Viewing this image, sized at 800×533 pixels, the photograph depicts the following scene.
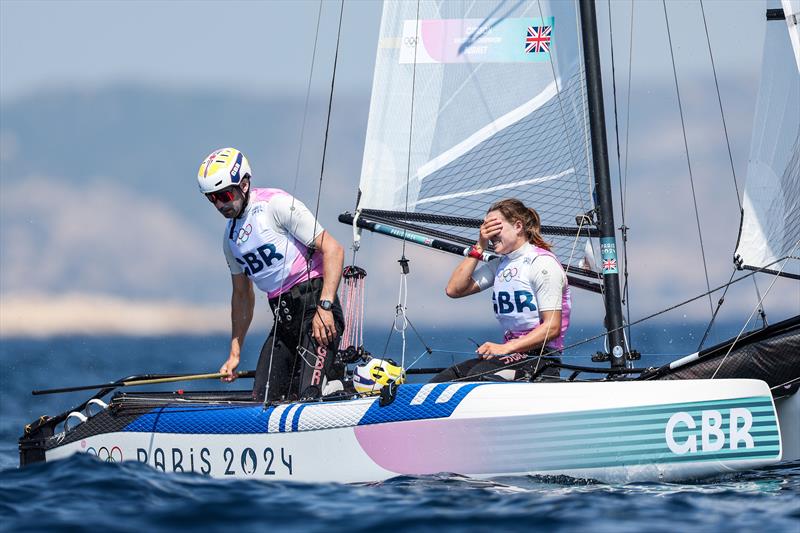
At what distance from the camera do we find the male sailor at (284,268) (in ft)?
24.2

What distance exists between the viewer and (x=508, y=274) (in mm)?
7195

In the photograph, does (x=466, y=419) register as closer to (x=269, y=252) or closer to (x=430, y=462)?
(x=430, y=462)

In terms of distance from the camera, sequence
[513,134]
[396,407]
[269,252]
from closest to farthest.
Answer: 1. [396,407]
2. [269,252]
3. [513,134]

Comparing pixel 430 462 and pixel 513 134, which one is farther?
pixel 513 134

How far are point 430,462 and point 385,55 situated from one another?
3.87 m

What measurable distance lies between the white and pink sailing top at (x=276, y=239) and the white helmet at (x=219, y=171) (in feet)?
0.81

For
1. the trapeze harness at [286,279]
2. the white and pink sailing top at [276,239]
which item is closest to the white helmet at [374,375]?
the trapeze harness at [286,279]

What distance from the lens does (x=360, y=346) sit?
7.74 m

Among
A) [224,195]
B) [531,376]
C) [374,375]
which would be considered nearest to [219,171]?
[224,195]

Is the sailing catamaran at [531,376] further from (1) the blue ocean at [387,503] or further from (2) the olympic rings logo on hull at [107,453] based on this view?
(1) the blue ocean at [387,503]

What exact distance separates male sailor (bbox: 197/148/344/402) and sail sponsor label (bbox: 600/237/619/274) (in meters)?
1.89

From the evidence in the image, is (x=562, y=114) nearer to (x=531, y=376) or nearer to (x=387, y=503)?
(x=531, y=376)

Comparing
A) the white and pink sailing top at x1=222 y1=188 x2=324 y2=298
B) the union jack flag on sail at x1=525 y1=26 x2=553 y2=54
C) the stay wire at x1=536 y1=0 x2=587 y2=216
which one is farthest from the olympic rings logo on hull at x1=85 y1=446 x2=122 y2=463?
the union jack flag on sail at x1=525 y1=26 x2=553 y2=54

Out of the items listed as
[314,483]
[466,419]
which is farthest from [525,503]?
[314,483]
